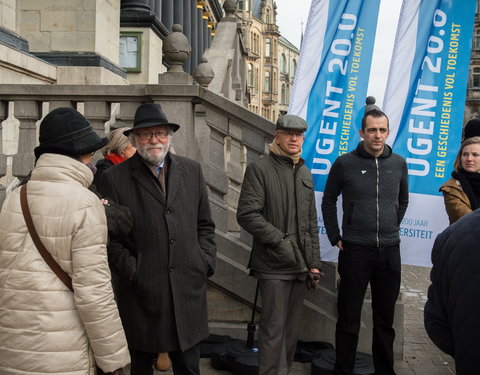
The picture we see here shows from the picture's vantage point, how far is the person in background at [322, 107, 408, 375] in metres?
4.89

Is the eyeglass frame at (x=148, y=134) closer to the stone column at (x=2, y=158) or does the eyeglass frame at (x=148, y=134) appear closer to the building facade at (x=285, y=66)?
the stone column at (x=2, y=158)

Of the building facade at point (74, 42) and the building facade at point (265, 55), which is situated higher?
the building facade at point (265, 55)

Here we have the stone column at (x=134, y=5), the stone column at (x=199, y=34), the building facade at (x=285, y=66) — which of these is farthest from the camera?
the building facade at (x=285, y=66)

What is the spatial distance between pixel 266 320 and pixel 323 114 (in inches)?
85.4

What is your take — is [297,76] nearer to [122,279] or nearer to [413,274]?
[122,279]

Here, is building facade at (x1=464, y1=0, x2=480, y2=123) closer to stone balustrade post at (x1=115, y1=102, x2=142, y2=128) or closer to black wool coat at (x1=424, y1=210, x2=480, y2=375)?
stone balustrade post at (x1=115, y1=102, x2=142, y2=128)

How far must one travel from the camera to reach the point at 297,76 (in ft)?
19.3

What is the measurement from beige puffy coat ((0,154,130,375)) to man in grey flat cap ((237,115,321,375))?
1.82 m

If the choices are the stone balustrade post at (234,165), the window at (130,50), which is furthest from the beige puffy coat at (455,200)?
the window at (130,50)

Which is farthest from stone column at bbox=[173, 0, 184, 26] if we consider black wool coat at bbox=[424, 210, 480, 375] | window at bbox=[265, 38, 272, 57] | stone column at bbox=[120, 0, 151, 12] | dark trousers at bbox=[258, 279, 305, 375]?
window at bbox=[265, 38, 272, 57]

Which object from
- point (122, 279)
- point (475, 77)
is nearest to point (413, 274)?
point (122, 279)

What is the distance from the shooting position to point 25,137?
5703 millimetres

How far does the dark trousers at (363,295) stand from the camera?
4914 mm

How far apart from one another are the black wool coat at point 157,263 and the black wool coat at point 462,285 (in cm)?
194
